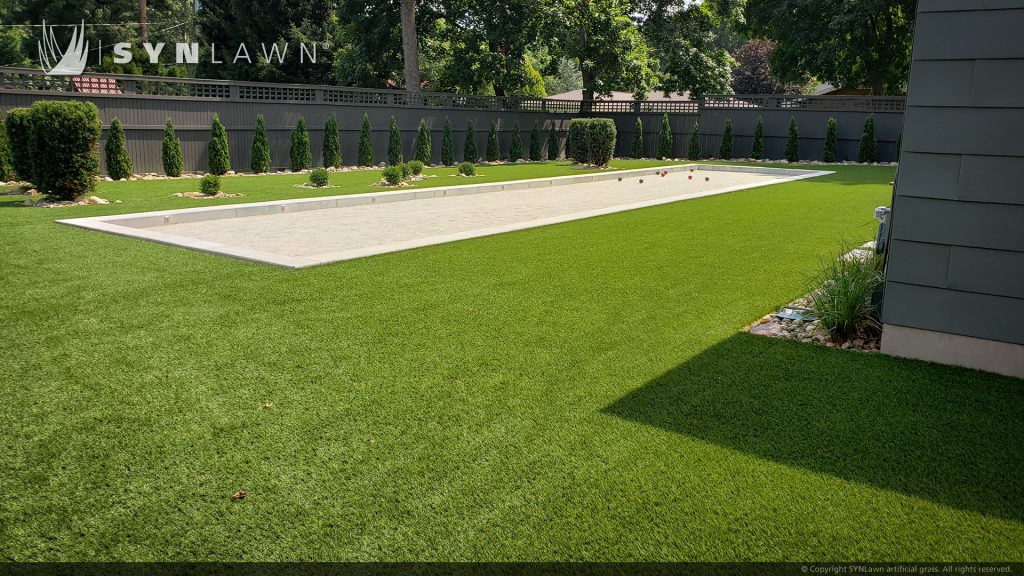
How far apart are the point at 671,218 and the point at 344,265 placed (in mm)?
5231

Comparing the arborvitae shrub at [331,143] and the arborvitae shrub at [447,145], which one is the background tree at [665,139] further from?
the arborvitae shrub at [331,143]

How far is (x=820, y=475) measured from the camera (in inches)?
108

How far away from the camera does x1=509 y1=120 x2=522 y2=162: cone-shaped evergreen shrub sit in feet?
83.3

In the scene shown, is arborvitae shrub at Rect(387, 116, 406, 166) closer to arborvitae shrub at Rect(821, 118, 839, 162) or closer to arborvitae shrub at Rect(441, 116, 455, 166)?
arborvitae shrub at Rect(441, 116, 455, 166)

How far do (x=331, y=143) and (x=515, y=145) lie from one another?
25.3 feet

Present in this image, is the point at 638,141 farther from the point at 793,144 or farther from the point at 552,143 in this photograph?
the point at 793,144

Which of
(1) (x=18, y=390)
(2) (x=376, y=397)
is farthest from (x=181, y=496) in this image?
(1) (x=18, y=390)

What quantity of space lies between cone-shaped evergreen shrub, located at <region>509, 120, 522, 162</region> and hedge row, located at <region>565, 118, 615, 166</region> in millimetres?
4328

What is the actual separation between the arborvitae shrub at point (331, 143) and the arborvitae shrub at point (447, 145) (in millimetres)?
4043

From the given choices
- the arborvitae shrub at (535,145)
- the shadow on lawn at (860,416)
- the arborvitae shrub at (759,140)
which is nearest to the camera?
the shadow on lawn at (860,416)

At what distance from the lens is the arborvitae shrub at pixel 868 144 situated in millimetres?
23656

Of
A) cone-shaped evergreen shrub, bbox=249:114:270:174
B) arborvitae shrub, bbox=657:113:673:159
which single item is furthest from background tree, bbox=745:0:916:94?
cone-shaped evergreen shrub, bbox=249:114:270:174

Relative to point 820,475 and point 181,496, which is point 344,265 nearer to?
point 181,496

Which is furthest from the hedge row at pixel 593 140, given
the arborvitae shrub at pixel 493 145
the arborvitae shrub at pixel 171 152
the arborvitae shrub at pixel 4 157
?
the arborvitae shrub at pixel 4 157
